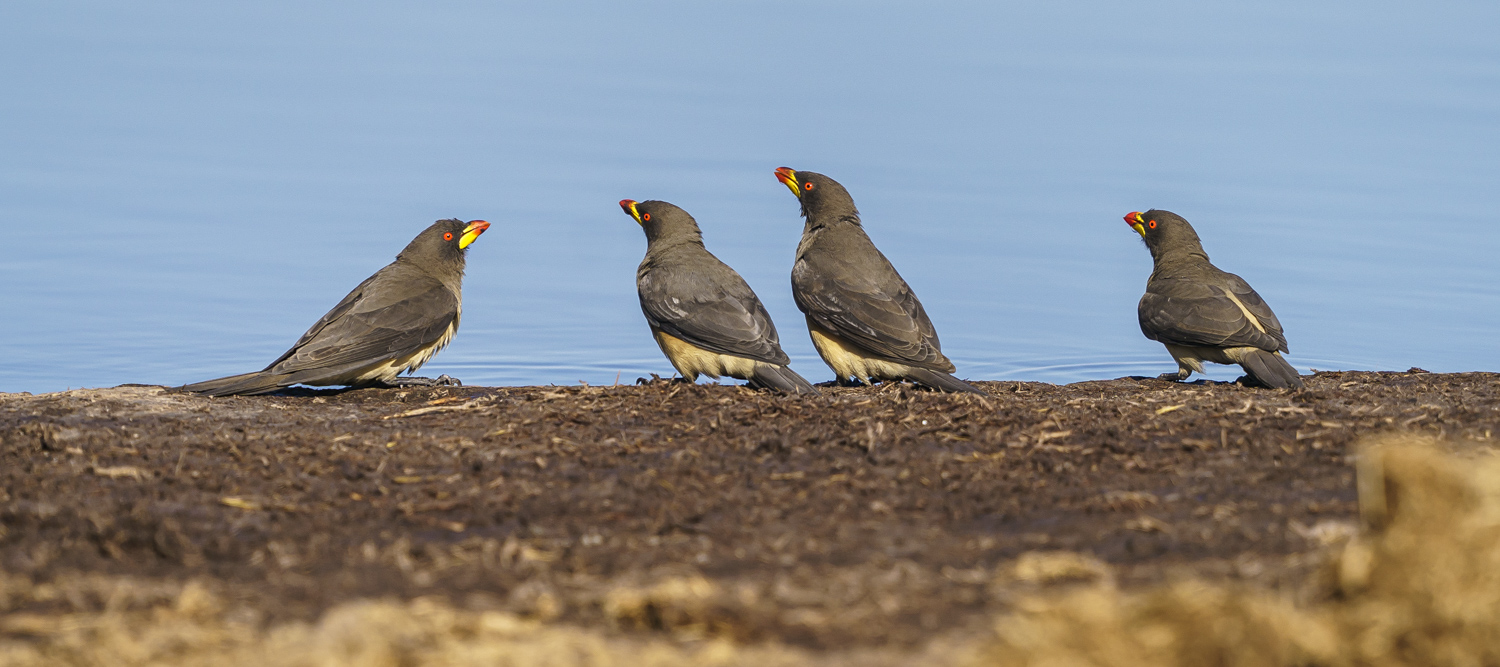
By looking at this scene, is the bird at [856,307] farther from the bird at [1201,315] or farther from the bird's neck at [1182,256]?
the bird's neck at [1182,256]

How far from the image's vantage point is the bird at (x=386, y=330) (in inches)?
394

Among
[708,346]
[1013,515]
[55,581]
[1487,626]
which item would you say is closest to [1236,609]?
[1487,626]

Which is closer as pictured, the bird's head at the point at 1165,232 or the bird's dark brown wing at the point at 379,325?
the bird's dark brown wing at the point at 379,325

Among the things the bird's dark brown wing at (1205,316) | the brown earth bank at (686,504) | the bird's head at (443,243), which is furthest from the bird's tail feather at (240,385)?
the bird's dark brown wing at (1205,316)

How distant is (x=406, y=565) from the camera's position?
4922 millimetres

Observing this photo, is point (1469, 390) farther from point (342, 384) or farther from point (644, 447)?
point (342, 384)

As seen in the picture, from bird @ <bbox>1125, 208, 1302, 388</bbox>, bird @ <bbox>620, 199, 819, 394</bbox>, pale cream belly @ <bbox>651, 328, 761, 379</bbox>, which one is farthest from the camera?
bird @ <bbox>1125, 208, 1302, 388</bbox>

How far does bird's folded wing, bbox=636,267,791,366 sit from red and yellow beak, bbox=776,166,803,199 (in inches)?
65.8

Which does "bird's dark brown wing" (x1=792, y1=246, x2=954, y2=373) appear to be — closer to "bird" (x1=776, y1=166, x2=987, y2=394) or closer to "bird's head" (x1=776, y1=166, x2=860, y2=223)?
"bird" (x1=776, y1=166, x2=987, y2=394)

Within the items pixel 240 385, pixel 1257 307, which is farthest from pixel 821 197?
pixel 240 385

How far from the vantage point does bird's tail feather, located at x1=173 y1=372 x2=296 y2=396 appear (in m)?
9.74

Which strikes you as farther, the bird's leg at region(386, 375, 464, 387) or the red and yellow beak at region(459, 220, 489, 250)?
the red and yellow beak at region(459, 220, 489, 250)

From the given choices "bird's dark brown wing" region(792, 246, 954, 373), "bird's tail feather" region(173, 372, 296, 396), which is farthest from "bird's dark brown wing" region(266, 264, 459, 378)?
"bird's dark brown wing" region(792, 246, 954, 373)

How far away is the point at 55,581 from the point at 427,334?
6.14 meters
